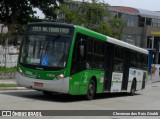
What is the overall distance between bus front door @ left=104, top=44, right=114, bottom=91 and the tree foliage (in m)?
27.3

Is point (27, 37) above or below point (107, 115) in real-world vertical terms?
above

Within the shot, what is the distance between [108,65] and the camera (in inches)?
797

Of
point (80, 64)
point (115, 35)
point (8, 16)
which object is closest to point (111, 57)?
point (80, 64)

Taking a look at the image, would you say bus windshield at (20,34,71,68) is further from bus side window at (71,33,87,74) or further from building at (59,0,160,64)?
building at (59,0,160,64)

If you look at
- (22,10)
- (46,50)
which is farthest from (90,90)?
(22,10)

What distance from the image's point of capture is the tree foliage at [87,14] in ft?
160

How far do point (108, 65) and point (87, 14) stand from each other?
2978 centimetres

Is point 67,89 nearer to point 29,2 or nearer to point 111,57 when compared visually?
point 111,57

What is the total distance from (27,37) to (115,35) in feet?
128

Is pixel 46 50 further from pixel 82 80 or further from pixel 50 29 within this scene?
pixel 82 80

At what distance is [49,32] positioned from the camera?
55.4 feet

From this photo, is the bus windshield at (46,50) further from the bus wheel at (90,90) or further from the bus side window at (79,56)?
the bus wheel at (90,90)

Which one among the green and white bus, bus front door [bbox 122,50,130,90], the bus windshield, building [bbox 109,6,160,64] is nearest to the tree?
bus front door [bbox 122,50,130,90]

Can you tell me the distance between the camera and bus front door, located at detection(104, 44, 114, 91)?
19.9 m
